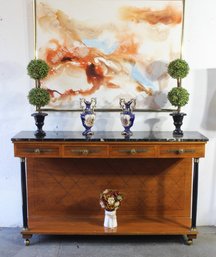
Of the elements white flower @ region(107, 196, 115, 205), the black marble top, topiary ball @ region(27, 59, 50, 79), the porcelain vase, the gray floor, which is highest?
topiary ball @ region(27, 59, 50, 79)

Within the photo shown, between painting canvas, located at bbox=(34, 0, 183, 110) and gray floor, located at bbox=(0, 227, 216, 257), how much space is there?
114 centimetres

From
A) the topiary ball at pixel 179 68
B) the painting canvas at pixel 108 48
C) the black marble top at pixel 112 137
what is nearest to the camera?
the black marble top at pixel 112 137

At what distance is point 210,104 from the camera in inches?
112

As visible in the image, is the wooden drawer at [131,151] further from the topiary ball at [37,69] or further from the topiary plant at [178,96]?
the topiary ball at [37,69]

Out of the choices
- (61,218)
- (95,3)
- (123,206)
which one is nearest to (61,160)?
(61,218)

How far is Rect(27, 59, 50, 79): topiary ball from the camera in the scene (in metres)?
2.50

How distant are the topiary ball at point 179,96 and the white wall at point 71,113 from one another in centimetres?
24

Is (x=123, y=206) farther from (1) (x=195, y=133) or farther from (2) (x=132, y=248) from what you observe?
(1) (x=195, y=133)

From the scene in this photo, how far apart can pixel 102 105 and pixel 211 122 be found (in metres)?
1.00

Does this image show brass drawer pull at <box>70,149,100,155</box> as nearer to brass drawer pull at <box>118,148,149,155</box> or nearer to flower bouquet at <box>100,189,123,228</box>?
brass drawer pull at <box>118,148,149,155</box>

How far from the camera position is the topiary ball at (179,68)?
2.55m

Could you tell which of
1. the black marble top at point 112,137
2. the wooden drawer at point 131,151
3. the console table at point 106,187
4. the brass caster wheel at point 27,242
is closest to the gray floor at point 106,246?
the brass caster wheel at point 27,242

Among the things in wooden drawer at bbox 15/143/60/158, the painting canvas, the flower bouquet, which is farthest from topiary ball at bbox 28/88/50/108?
the flower bouquet

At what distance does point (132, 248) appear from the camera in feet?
8.46
